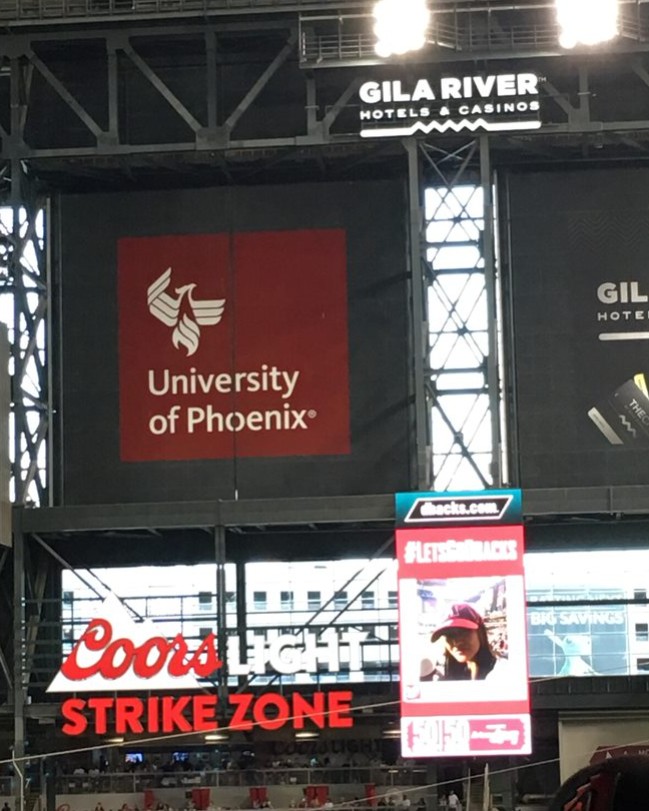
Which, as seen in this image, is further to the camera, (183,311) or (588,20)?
(183,311)

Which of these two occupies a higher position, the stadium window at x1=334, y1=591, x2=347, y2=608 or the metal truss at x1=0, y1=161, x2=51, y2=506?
the metal truss at x1=0, y1=161, x2=51, y2=506

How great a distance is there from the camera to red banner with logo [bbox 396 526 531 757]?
3778cm

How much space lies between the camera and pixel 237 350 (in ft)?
137

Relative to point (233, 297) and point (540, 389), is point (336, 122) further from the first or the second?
point (540, 389)

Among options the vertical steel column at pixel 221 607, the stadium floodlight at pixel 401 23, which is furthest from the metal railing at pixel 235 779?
the stadium floodlight at pixel 401 23

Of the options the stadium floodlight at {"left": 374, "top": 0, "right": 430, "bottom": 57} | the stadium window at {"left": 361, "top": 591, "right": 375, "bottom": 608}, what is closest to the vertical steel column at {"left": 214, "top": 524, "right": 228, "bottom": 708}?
the stadium window at {"left": 361, "top": 591, "right": 375, "bottom": 608}

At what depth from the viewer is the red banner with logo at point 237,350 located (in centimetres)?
4162

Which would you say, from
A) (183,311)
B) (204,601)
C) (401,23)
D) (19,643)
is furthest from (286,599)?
(401,23)

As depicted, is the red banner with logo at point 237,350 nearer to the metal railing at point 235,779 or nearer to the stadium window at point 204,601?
the stadium window at point 204,601

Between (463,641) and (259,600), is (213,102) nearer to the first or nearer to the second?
(259,600)

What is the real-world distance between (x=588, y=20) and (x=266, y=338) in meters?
11.4

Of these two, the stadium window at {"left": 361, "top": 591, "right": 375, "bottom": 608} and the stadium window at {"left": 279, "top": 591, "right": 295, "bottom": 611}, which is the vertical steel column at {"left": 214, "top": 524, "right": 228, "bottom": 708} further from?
the stadium window at {"left": 361, "top": 591, "right": 375, "bottom": 608}

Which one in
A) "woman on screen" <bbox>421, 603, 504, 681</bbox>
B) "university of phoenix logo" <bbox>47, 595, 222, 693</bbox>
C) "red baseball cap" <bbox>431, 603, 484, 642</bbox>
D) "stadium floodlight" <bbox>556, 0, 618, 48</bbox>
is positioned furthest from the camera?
"university of phoenix logo" <bbox>47, 595, 222, 693</bbox>

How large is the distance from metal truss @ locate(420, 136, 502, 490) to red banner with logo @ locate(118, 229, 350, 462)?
2.36m
